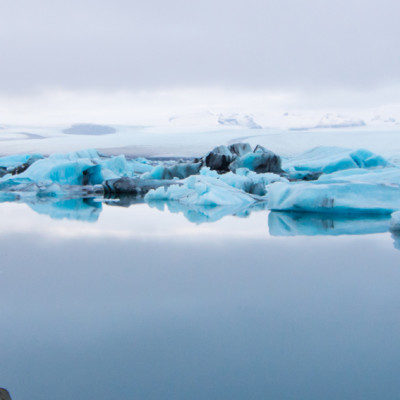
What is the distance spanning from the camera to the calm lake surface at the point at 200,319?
99 centimetres

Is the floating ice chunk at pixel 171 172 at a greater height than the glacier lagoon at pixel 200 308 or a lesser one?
lesser

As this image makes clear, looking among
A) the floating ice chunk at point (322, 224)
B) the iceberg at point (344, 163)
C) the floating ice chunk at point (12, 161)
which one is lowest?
the floating ice chunk at point (12, 161)

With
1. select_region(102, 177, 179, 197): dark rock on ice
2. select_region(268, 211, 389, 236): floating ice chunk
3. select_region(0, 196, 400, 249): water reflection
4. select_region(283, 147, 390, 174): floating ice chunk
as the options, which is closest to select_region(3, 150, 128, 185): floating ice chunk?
select_region(102, 177, 179, 197): dark rock on ice

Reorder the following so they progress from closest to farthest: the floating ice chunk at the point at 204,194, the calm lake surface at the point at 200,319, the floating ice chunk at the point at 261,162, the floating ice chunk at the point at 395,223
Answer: the calm lake surface at the point at 200,319, the floating ice chunk at the point at 395,223, the floating ice chunk at the point at 204,194, the floating ice chunk at the point at 261,162

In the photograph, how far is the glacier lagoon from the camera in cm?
100

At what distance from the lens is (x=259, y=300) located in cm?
153

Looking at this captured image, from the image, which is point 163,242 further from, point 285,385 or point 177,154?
point 177,154

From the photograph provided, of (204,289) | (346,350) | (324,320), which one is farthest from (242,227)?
(346,350)

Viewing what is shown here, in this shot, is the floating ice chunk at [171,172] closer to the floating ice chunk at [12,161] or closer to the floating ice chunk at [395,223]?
the floating ice chunk at [12,161]

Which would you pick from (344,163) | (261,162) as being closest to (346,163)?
(344,163)

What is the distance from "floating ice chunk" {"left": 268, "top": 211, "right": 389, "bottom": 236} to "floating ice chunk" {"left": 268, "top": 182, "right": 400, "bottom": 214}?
0.25 feet

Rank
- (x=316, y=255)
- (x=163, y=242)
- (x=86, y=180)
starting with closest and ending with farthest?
(x=316, y=255)
(x=163, y=242)
(x=86, y=180)

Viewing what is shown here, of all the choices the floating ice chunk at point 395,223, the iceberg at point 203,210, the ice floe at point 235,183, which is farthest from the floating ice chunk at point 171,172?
the floating ice chunk at point 395,223

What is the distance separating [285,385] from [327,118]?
3339 centimetres
